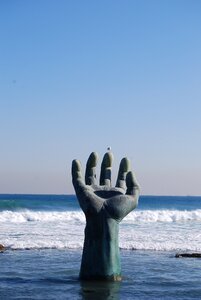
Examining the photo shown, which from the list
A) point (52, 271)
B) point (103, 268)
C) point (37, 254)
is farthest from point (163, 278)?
point (37, 254)

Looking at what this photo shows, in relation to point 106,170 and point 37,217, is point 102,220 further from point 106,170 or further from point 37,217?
point 37,217

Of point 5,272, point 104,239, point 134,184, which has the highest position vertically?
point 134,184

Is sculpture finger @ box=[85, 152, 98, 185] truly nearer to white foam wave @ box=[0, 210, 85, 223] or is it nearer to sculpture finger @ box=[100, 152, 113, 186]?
sculpture finger @ box=[100, 152, 113, 186]

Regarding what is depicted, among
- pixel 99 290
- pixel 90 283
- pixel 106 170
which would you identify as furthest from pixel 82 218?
pixel 99 290

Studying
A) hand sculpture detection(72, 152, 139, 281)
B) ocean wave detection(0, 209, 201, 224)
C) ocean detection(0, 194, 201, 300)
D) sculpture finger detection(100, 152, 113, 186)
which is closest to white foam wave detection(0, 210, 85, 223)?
ocean wave detection(0, 209, 201, 224)

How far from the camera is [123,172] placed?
12352mm

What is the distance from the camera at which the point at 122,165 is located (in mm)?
12336

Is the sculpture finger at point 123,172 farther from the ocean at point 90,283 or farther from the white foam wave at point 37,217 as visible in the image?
the white foam wave at point 37,217

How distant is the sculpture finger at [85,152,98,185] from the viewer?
12166 millimetres

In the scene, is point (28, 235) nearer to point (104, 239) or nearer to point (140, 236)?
point (140, 236)

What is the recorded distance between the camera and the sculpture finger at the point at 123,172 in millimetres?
12305

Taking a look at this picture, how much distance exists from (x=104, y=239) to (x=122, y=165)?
1581 millimetres

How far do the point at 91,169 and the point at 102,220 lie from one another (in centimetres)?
112

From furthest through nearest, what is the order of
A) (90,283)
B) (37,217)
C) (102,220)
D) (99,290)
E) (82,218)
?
(37,217) → (82,218) → (102,220) → (90,283) → (99,290)
